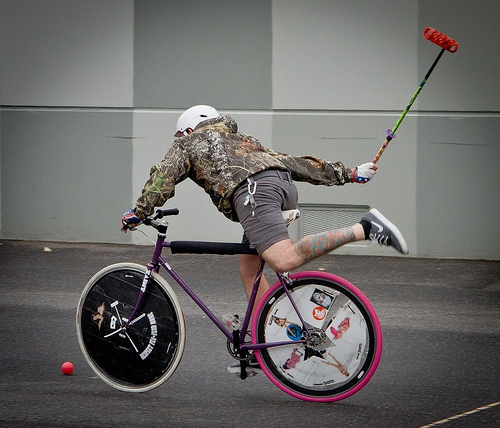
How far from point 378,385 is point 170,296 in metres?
1.34

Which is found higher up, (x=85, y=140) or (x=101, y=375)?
(x=85, y=140)

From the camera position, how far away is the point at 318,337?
5000mm

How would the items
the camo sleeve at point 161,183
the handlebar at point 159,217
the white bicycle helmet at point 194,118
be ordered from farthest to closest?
the white bicycle helmet at point 194,118 < the handlebar at point 159,217 < the camo sleeve at point 161,183

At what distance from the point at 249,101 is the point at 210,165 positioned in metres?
4.83

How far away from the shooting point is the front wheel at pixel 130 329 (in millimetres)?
5145

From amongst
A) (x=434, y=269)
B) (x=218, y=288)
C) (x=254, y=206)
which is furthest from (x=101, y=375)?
(x=434, y=269)

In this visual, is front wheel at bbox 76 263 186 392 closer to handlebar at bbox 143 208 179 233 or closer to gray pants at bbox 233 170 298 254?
handlebar at bbox 143 208 179 233

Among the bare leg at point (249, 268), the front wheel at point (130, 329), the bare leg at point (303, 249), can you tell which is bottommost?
the front wheel at point (130, 329)

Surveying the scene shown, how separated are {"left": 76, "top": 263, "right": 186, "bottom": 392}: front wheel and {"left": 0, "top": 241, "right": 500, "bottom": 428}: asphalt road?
0.15 m

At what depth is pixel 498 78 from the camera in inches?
359

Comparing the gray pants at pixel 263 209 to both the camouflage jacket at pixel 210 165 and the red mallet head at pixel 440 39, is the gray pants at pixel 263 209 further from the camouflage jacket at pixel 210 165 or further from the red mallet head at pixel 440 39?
the red mallet head at pixel 440 39

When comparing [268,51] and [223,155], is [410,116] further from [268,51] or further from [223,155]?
[223,155]

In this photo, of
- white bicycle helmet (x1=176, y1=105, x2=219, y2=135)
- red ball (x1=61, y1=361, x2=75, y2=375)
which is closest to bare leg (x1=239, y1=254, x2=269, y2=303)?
white bicycle helmet (x1=176, y1=105, x2=219, y2=135)

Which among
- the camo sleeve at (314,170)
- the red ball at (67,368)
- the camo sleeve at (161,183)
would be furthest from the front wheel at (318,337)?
the red ball at (67,368)
